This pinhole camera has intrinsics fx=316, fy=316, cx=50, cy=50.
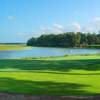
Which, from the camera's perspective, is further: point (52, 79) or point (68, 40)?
point (68, 40)

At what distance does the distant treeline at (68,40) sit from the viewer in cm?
9900

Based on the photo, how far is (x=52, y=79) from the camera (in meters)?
10.3

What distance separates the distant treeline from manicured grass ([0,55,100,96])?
83357 millimetres

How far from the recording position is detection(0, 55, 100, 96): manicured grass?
28.9 feet

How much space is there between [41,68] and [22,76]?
6.91 feet

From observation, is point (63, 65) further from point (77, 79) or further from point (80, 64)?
point (77, 79)

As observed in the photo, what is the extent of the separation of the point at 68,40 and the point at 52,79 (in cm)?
9086

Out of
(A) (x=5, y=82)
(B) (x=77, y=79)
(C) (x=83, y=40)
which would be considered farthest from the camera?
(C) (x=83, y=40)

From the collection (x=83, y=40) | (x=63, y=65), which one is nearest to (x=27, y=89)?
(x=63, y=65)

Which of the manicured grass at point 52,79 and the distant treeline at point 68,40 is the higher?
the distant treeline at point 68,40

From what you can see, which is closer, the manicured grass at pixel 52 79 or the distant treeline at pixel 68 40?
the manicured grass at pixel 52 79

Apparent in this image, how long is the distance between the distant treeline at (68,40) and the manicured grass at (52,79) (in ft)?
273

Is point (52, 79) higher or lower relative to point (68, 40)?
lower

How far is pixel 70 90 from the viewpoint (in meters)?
8.86
